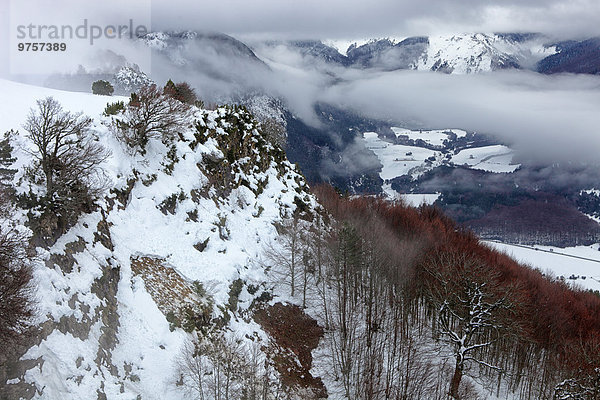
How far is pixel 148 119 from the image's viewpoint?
41.8m

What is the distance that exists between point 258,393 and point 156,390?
773 centimetres

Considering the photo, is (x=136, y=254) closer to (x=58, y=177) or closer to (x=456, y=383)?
(x=58, y=177)

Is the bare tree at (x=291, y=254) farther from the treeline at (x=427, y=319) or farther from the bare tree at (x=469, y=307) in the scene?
the bare tree at (x=469, y=307)

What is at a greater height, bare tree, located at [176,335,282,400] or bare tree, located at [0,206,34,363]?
bare tree, located at [0,206,34,363]

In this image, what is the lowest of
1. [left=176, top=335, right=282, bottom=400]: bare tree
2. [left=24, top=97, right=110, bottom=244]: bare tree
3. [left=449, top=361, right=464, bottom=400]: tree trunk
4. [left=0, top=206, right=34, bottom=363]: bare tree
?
[left=449, top=361, right=464, bottom=400]: tree trunk

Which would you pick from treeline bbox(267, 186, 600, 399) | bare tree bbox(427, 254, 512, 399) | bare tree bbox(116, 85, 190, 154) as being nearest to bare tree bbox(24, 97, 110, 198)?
bare tree bbox(116, 85, 190, 154)

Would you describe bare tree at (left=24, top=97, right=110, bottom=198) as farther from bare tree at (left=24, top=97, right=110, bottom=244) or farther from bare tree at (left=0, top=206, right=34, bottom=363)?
bare tree at (left=0, top=206, right=34, bottom=363)

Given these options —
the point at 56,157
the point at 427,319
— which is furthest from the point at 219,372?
the point at 427,319

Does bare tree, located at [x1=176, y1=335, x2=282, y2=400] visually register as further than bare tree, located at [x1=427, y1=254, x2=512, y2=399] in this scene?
No

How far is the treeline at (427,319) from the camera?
35.2m

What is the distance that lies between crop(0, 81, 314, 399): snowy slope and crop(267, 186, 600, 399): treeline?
→ 22.0ft

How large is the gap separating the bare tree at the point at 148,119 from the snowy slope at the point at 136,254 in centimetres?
133

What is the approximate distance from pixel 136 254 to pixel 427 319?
37083 millimetres

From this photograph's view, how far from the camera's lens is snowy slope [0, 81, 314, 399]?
23.1m
